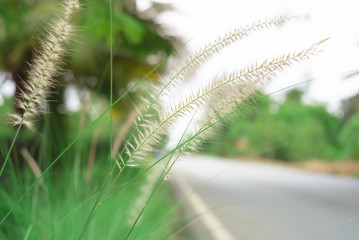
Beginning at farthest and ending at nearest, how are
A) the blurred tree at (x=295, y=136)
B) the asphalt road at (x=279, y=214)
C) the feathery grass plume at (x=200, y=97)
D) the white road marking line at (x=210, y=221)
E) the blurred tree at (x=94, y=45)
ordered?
the blurred tree at (x=295, y=136), the blurred tree at (x=94, y=45), the asphalt road at (x=279, y=214), the white road marking line at (x=210, y=221), the feathery grass plume at (x=200, y=97)

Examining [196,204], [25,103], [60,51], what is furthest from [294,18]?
[196,204]

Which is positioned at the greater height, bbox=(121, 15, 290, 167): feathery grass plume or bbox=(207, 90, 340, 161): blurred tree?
bbox=(207, 90, 340, 161): blurred tree

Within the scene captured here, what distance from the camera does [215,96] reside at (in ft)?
3.28

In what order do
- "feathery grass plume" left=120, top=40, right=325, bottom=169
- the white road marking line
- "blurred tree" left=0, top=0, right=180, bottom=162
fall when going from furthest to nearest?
1. "blurred tree" left=0, top=0, right=180, bottom=162
2. the white road marking line
3. "feathery grass plume" left=120, top=40, right=325, bottom=169

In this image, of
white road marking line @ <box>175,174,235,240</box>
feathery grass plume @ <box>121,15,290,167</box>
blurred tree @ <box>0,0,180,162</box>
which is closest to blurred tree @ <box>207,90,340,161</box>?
blurred tree @ <box>0,0,180,162</box>

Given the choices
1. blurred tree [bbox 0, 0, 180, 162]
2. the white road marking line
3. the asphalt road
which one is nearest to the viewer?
the white road marking line

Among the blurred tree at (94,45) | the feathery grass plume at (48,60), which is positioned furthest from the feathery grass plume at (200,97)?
the blurred tree at (94,45)

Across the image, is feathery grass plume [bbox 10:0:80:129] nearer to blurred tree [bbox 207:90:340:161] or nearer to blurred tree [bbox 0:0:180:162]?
blurred tree [bbox 0:0:180:162]

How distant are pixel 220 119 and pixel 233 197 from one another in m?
8.23

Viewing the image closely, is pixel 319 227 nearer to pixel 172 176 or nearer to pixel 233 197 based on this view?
pixel 233 197

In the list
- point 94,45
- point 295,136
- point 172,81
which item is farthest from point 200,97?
point 295,136

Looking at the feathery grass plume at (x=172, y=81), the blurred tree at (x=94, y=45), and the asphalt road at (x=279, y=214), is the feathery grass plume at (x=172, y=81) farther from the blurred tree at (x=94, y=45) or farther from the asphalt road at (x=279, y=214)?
the blurred tree at (x=94, y=45)

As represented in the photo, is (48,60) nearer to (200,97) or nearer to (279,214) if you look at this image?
(200,97)

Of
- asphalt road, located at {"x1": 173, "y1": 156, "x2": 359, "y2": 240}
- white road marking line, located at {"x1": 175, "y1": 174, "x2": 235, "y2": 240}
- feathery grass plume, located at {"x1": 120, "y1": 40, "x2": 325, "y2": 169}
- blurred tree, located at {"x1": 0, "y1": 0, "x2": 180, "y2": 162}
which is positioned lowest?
white road marking line, located at {"x1": 175, "y1": 174, "x2": 235, "y2": 240}
